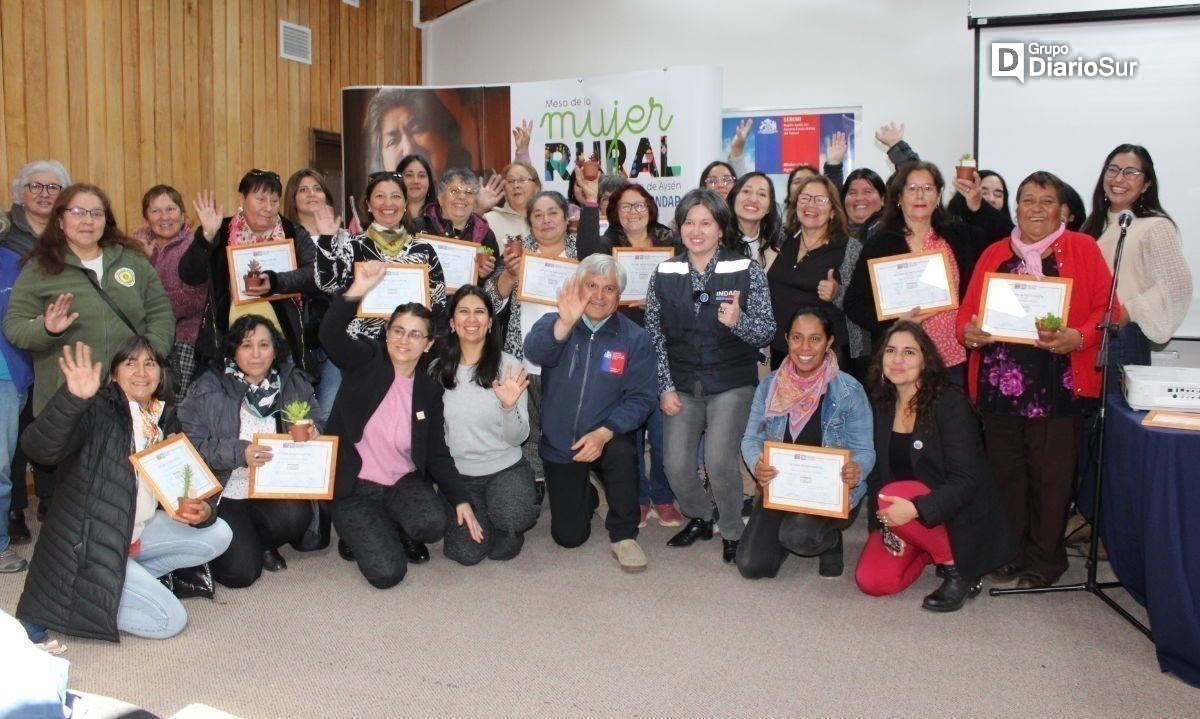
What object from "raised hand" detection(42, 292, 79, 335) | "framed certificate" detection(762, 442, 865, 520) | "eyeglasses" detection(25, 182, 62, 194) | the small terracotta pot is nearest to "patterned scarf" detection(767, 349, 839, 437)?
"framed certificate" detection(762, 442, 865, 520)

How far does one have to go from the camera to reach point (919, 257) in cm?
417

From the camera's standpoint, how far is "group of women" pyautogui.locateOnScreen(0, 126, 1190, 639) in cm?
373

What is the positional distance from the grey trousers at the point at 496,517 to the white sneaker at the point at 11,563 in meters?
0.59

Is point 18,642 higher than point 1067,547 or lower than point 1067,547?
higher

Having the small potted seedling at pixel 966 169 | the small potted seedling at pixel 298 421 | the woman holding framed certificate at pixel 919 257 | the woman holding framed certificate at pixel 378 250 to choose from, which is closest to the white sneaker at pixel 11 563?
the small potted seedling at pixel 298 421

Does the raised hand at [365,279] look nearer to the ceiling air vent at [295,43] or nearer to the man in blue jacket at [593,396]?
the man in blue jacket at [593,396]

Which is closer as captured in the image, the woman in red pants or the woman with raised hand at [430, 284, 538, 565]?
the woman in red pants

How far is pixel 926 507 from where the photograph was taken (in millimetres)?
3719

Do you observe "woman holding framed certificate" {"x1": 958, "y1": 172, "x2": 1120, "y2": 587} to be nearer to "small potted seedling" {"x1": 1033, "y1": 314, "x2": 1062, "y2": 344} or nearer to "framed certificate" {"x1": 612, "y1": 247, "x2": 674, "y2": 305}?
"small potted seedling" {"x1": 1033, "y1": 314, "x2": 1062, "y2": 344}

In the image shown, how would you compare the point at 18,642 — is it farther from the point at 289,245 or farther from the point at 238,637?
the point at 289,245

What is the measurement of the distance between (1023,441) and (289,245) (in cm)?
337

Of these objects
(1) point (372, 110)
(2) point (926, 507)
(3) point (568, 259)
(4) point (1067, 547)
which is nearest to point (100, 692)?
(3) point (568, 259)

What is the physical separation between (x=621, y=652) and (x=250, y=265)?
8.09ft

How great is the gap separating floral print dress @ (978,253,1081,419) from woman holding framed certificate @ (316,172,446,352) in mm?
2493
